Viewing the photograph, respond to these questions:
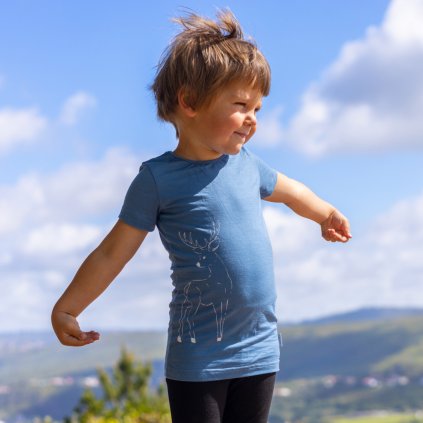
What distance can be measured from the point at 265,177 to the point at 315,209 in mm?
294

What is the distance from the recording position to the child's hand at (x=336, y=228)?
3.86 m

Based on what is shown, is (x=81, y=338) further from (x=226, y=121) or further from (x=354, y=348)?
(x=354, y=348)

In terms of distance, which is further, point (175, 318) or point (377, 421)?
point (377, 421)

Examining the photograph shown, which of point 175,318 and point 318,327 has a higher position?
point 318,327

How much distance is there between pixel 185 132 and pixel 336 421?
122m

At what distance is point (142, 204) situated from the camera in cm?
343

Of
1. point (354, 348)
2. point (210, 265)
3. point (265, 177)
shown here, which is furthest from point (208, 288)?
point (354, 348)

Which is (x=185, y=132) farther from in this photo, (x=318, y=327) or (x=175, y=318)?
(x=318, y=327)

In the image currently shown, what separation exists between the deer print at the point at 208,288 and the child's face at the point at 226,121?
0.90 feet

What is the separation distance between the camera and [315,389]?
504 feet

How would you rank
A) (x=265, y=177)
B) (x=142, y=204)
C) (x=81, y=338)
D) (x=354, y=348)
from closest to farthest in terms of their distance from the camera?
(x=81, y=338) < (x=142, y=204) < (x=265, y=177) < (x=354, y=348)

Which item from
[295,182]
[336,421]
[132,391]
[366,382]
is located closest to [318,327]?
[366,382]

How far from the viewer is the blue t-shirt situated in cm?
336

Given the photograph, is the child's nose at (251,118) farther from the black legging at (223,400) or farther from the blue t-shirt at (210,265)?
the black legging at (223,400)
